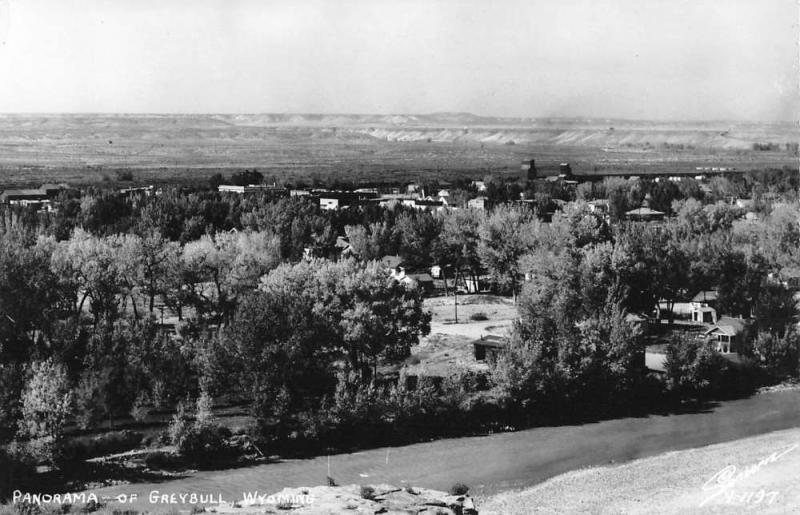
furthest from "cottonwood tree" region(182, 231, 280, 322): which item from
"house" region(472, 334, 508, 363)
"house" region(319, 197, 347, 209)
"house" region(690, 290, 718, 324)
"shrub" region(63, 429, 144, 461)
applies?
"house" region(319, 197, 347, 209)

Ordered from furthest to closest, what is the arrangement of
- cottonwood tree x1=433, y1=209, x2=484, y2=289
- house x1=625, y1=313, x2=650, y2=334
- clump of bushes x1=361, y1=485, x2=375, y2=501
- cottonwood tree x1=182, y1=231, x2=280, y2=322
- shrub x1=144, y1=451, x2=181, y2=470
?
1. cottonwood tree x1=433, y1=209, x2=484, y2=289
2. house x1=625, y1=313, x2=650, y2=334
3. cottonwood tree x1=182, y1=231, x2=280, y2=322
4. shrub x1=144, y1=451, x2=181, y2=470
5. clump of bushes x1=361, y1=485, x2=375, y2=501

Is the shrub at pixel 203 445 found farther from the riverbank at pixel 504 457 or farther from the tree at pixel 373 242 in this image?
the tree at pixel 373 242

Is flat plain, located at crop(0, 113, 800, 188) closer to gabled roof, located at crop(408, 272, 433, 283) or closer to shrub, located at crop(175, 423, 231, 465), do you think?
gabled roof, located at crop(408, 272, 433, 283)

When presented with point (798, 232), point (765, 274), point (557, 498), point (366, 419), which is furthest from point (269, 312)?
point (798, 232)

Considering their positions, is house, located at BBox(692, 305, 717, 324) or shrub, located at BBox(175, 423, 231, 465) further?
house, located at BBox(692, 305, 717, 324)

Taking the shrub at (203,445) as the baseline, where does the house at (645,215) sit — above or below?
above

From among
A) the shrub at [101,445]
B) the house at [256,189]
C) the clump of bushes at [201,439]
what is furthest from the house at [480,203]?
the shrub at [101,445]
